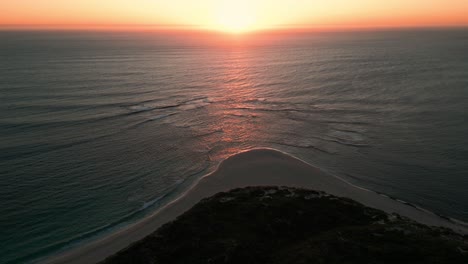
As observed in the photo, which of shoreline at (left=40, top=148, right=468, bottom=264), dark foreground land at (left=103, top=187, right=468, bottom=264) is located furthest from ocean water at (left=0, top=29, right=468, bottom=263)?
dark foreground land at (left=103, top=187, right=468, bottom=264)

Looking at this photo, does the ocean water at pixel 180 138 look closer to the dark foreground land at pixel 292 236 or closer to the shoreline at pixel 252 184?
the shoreline at pixel 252 184

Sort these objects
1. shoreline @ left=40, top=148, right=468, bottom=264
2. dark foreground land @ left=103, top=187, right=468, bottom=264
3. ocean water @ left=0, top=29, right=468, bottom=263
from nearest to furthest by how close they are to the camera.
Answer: dark foreground land @ left=103, top=187, right=468, bottom=264, shoreline @ left=40, top=148, right=468, bottom=264, ocean water @ left=0, top=29, right=468, bottom=263

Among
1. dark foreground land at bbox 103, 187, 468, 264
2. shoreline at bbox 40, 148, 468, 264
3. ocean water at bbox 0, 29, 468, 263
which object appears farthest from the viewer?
ocean water at bbox 0, 29, 468, 263

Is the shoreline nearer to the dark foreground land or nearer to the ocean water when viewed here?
the ocean water

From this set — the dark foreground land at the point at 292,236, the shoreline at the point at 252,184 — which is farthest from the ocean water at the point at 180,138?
the dark foreground land at the point at 292,236

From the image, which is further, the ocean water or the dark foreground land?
the ocean water

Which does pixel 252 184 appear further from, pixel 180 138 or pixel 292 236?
pixel 180 138

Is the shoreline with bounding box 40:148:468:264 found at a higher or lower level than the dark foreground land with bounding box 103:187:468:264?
lower
